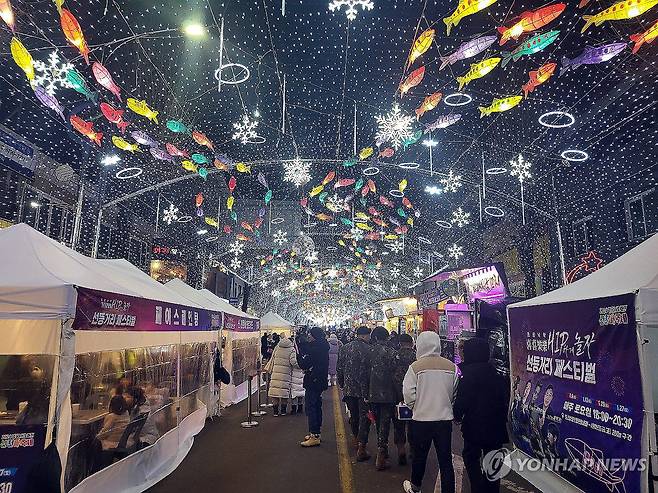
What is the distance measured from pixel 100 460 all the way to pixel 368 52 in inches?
365

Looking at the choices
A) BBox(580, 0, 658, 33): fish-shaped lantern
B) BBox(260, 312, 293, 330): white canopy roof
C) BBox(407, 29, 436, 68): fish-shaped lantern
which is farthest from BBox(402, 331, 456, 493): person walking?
BBox(260, 312, 293, 330): white canopy roof

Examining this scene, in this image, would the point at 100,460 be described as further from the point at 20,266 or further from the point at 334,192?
the point at 334,192

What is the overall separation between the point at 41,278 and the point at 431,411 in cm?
420

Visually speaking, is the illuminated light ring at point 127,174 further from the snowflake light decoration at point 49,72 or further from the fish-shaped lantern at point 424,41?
the fish-shaped lantern at point 424,41

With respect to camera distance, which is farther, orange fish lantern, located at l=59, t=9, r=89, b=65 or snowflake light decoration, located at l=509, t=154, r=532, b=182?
snowflake light decoration, located at l=509, t=154, r=532, b=182

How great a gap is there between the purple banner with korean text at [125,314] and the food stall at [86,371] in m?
0.01

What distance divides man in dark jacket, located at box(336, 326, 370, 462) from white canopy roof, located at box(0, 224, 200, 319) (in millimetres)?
3287

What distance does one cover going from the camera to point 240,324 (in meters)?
14.6

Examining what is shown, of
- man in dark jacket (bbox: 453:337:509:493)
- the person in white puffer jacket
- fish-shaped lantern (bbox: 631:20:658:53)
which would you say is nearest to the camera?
man in dark jacket (bbox: 453:337:509:493)

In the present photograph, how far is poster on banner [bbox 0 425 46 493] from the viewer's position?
4012mm

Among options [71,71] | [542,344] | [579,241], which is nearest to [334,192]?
[579,241]

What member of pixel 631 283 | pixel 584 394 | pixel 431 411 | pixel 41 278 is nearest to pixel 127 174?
A: pixel 41 278

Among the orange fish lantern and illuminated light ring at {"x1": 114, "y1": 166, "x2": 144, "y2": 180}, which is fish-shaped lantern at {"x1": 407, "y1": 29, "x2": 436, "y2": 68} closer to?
the orange fish lantern

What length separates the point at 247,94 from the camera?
13.1 m
